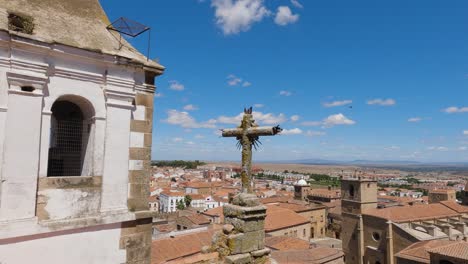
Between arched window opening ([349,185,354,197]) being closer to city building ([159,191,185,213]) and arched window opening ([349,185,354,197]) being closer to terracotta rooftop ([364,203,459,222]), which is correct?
terracotta rooftop ([364,203,459,222])

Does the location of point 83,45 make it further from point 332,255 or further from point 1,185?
point 332,255

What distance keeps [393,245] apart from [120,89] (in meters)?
34.6

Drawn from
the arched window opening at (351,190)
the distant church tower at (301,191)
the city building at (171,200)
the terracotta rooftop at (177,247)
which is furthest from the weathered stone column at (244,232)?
the city building at (171,200)

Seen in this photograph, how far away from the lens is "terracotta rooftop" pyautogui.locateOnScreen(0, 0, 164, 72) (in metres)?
4.73

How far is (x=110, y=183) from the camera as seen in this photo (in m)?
5.09

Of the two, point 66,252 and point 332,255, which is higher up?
point 66,252

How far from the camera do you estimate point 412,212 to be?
37594 mm

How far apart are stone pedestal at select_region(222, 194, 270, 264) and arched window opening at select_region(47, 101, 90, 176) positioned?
231 centimetres

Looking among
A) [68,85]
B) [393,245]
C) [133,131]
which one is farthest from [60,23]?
[393,245]

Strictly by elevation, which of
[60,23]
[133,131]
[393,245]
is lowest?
[393,245]

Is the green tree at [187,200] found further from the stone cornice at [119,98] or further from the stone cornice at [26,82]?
the stone cornice at [26,82]

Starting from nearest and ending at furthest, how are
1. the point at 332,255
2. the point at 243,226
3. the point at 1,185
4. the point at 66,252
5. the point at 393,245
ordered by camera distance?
the point at 1,185
the point at 66,252
the point at 243,226
the point at 332,255
the point at 393,245

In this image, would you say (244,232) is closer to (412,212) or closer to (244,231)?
(244,231)

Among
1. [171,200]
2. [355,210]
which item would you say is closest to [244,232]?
[355,210]
